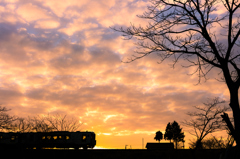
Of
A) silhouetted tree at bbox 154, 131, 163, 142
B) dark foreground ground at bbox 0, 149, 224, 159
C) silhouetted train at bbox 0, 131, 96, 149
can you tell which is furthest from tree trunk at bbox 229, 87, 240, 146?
silhouetted tree at bbox 154, 131, 163, 142

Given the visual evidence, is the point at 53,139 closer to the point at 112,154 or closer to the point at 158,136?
the point at 112,154

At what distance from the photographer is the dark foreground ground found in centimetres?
2232

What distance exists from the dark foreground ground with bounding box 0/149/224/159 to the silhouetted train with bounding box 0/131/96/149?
1042 centimetres

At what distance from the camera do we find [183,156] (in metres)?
22.6

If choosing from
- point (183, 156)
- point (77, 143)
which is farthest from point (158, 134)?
point (183, 156)

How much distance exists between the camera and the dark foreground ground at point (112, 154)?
22.3m

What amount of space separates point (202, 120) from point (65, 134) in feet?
71.4

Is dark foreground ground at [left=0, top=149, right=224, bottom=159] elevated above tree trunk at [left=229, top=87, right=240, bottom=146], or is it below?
below

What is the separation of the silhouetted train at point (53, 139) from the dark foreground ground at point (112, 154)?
1042 centimetres

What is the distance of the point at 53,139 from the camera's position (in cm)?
3512

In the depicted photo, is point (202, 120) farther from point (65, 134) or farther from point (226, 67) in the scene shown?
point (65, 134)

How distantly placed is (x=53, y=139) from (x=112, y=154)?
14646 millimetres

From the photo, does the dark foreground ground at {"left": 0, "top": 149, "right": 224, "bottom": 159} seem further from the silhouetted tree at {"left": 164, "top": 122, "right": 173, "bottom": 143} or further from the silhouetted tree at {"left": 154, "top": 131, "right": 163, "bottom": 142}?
the silhouetted tree at {"left": 154, "top": 131, "right": 163, "bottom": 142}

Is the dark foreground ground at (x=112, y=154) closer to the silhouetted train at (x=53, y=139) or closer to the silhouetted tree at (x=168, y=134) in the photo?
the silhouetted train at (x=53, y=139)
